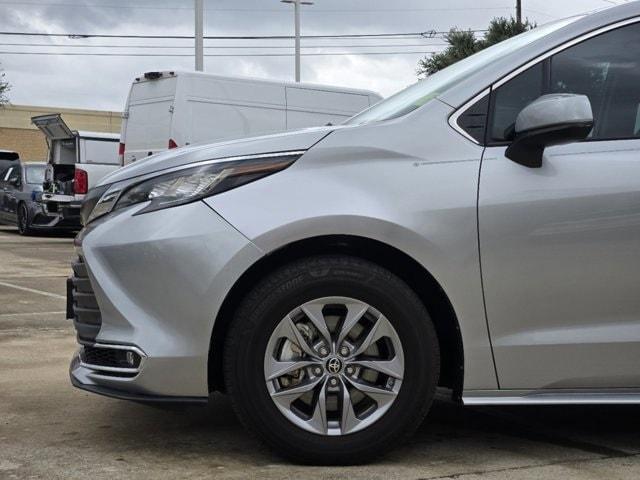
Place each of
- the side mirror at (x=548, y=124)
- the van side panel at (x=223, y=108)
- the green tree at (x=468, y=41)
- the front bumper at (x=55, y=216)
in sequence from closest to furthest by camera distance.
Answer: the side mirror at (x=548, y=124) → the van side panel at (x=223, y=108) → the front bumper at (x=55, y=216) → the green tree at (x=468, y=41)

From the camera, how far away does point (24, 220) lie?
1973 centimetres

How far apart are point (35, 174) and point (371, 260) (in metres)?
17.6

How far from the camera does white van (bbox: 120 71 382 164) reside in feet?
46.1

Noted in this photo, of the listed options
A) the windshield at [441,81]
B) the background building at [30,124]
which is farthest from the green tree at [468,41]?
the windshield at [441,81]

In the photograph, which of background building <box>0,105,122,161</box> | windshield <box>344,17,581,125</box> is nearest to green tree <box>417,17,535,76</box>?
background building <box>0,105,122,161</box>

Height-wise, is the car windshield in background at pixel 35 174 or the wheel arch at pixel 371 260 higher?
the car windshield in background at pixel 35 174

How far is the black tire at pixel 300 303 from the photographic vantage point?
12.1 feet

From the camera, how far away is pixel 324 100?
15609mm

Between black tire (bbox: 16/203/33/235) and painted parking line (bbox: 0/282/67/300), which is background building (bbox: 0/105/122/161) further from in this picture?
painted parking line (bbox: 0/282/67/300)

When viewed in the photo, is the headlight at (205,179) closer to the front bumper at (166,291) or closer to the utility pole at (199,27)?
the front bumper at (166,291)

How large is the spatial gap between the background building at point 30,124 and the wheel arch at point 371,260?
1787 inches

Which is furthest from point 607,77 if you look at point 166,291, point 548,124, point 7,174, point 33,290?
point 7,174

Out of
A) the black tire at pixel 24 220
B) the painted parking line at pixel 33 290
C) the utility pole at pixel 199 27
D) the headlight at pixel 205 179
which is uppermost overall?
the utility pole at pixel 199 27

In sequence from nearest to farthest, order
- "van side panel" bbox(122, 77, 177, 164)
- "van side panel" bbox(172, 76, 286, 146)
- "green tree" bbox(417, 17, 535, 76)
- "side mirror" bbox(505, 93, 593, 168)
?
"side mirror" bbox(505, 93, 593, 168)
"van side panel" bbox(172, 76, 286, 146)
"van side panel" bbox(122, 77, 177, 164)
"green tree" bbox(417, 17, 535, 76)
